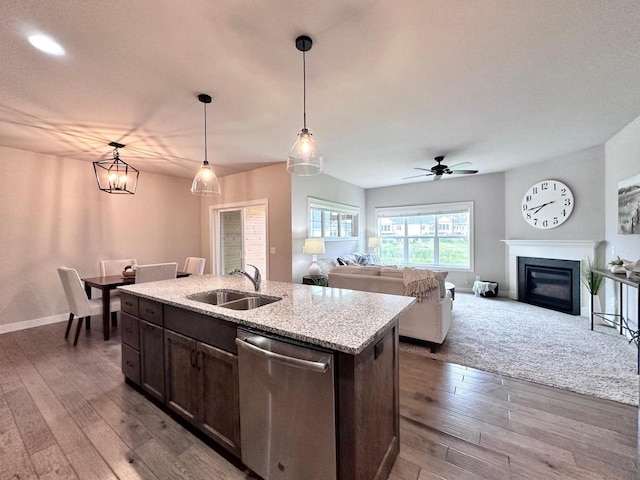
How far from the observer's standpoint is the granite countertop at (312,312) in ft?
3.96

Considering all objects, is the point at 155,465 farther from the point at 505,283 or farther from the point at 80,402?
the point at 505,283

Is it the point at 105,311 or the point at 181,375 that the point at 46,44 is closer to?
the point at 181,375

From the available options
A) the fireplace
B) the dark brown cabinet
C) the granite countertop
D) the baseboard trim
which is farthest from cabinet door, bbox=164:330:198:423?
the fireplace

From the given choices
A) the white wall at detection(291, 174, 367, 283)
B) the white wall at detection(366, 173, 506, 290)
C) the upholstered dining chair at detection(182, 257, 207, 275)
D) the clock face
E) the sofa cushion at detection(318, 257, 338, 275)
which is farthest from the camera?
the white wall at detection(366, 173, 506, 290)

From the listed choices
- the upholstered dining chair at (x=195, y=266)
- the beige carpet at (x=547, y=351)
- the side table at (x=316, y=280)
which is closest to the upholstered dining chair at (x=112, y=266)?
the upholstered dining chair at (x=195, y=266)

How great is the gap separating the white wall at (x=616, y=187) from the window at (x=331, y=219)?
4.41 meters

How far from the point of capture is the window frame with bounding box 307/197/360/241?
516 cm

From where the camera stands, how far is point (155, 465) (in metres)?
1.58

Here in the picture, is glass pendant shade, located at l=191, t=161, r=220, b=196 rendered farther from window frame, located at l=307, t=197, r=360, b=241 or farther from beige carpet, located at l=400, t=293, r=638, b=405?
→ beige carpet, located at l=400, t=293, r=638, b=405

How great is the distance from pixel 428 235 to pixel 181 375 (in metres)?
6.36

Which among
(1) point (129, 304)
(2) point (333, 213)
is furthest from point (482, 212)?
(1) point (129, 304)

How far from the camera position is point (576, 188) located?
447 centimetres

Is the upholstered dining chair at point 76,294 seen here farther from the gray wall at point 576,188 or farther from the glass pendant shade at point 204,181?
the gray wall at point 576,188

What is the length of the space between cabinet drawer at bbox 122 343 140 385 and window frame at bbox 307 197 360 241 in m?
3.29
